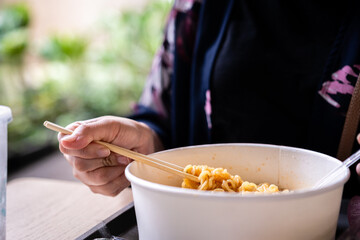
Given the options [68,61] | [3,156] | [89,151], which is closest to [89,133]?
[89,151]

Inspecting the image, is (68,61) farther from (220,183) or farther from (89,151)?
(220,183)

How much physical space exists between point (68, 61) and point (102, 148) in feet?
11.3

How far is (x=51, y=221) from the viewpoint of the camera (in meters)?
0.90

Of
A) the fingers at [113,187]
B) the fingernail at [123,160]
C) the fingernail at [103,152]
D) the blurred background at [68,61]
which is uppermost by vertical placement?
the fingernail at [103,152]

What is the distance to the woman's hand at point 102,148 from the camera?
0.78 metres

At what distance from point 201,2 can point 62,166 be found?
2.52 metres

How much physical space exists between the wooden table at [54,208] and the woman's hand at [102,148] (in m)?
0.07

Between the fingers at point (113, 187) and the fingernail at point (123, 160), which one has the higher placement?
the fingernail at point (123, 160)

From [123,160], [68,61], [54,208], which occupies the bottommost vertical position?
[68,61]

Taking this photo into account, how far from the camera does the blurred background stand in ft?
11.8

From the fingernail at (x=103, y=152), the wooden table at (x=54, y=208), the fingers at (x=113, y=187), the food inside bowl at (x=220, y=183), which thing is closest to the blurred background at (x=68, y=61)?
the wooden table at (x=54, y=208)

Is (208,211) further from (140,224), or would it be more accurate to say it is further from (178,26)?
(178,26)

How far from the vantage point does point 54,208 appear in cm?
99

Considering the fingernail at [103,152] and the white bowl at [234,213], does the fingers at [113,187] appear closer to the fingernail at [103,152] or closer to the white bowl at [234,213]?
the fingernail at [103,152]
